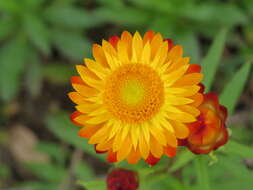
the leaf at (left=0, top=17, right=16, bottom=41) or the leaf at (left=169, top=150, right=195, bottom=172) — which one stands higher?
the leaf at (left=0, top=17, right=16, bottom=41)

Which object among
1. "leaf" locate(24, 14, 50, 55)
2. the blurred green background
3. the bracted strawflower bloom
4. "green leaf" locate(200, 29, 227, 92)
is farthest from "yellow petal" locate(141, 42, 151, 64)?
"leaf" locate(24, 14, 50, 55)

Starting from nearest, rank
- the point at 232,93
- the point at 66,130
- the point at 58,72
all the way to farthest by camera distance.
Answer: the point at 232,93
the point at 66,130
the point at 58,72

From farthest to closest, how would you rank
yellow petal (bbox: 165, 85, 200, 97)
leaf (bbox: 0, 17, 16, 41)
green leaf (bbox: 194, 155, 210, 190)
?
leaf (bbox: 0, 17, 16, 41), green leaf (bbox: 194, 155, 210, 190), yellow petal (bbox: 165, 85, 200, 97)

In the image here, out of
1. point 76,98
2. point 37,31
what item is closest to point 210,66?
point 76,98

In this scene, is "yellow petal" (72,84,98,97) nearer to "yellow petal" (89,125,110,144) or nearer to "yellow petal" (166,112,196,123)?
"yellow petal" (89,125,110,144)

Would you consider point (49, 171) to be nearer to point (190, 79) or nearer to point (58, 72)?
A: point (58, 72)

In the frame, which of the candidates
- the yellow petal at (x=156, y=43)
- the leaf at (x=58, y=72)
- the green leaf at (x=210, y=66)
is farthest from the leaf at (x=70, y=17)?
the yellow petal at (x=156, y=43)

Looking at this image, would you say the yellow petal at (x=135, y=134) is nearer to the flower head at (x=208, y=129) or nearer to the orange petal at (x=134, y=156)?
the orange petal at (x=134, y=156)
